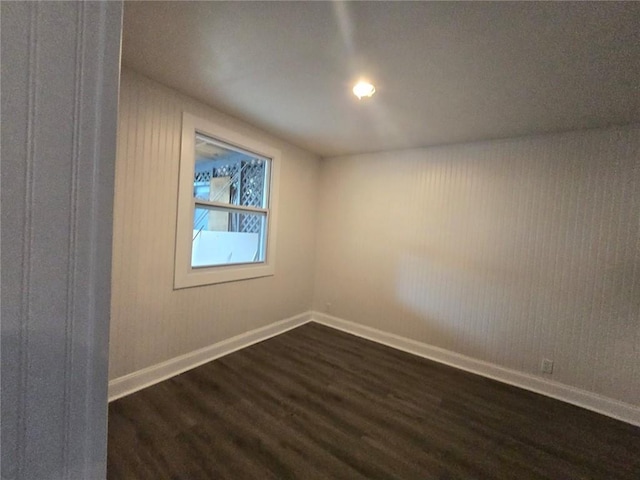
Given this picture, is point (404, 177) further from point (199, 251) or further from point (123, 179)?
point (123, 179)

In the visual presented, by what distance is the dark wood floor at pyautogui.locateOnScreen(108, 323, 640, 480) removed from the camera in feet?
4.97

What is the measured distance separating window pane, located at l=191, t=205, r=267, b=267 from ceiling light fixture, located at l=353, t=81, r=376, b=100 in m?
1.62

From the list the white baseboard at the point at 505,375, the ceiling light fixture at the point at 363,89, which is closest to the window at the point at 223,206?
the ceiling light fixture at the point at 363,89

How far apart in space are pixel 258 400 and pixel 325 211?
7.84 ft

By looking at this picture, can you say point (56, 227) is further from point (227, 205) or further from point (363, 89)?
point (227, 205)

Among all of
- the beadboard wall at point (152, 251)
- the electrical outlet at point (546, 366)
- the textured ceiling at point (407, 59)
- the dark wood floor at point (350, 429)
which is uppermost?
the textured ceiling at point (407, 59)

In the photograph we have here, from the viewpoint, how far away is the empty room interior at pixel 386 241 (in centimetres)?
146

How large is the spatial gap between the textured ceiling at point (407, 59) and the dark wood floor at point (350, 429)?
2.27 metres

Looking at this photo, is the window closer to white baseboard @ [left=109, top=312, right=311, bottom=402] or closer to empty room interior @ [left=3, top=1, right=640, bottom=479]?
empty room interior @ [left=3, top=1, right=640, bottom=479]

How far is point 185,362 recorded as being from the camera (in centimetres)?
237

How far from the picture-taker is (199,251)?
2.54m

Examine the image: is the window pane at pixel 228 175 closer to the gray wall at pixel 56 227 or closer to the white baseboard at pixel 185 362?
the white baseboard at pixel 185 362

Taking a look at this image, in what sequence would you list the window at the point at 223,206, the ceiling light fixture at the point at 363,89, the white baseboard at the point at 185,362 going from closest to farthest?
the ceiling light fixture at the point at 363,89 < the white baseboard at the point at 185,362 < the window at the point at 223,206

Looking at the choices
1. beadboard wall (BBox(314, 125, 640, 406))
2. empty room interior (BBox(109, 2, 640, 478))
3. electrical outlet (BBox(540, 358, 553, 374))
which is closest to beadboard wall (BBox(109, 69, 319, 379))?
empty room interior (BBox(109, 2, 640, 478))
